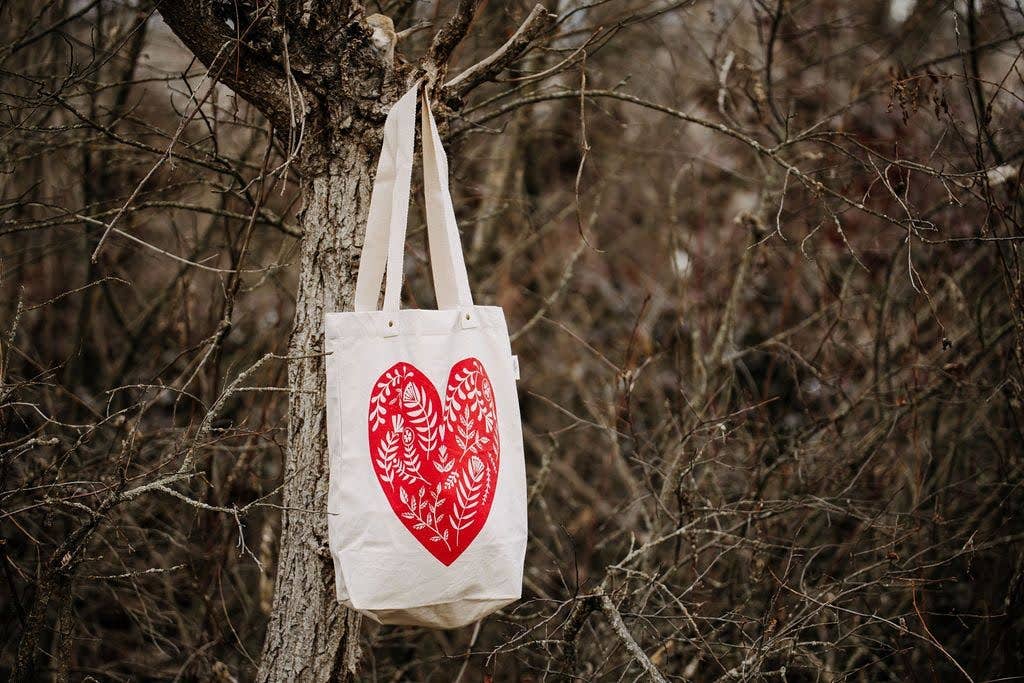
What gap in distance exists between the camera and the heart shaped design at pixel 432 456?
1544 mm

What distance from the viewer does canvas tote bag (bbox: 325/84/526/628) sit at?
153 cm

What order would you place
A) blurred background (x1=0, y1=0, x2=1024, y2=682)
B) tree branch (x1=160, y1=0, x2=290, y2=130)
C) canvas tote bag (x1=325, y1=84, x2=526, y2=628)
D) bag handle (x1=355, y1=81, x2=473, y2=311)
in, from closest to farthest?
canvas tote bag (x1=325, y1=84, x2=526, y2=628) → bag handle (x1=355, y1=81, x2=473, y2=311) → tree branch (x1=160, y1=0, x2=290, y2=130) → blurred background (x1=0, y1=0, x2=1024, y2=682)

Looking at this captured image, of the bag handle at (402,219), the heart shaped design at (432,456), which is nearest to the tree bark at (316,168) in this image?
the bag handle at (402,219)

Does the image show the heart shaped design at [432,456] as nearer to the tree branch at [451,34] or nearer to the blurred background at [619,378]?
the blurred background at [619,378]

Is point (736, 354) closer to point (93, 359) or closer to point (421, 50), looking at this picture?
point (421, 50)

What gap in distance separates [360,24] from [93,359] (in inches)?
113

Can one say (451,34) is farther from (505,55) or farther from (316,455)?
(316,455)

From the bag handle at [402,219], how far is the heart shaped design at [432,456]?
0.19m

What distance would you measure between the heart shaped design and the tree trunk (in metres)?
0.33

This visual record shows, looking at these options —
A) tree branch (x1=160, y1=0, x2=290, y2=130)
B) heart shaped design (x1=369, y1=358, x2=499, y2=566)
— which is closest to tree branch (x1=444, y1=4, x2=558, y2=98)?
tree branch (x1=160, y1=0, x2=290, y2=130)

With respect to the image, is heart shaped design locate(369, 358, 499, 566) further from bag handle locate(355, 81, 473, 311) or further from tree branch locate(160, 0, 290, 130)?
tree branch locate(160, 0, 290, 130)

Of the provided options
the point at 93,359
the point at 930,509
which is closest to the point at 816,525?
the point at 930,509

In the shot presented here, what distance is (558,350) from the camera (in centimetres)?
534

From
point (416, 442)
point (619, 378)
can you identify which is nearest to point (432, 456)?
point (416, 442)
